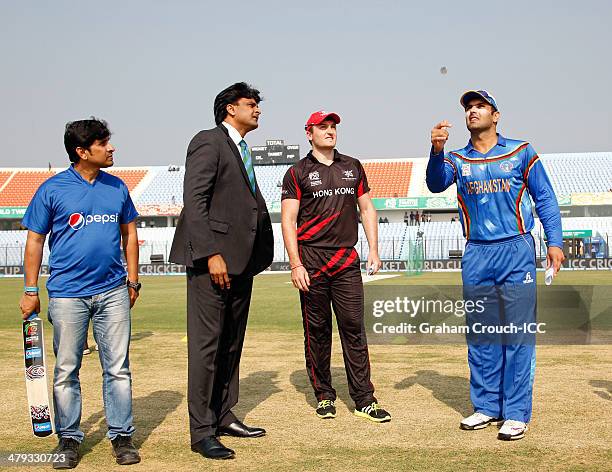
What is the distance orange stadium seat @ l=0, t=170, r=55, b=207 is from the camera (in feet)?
196

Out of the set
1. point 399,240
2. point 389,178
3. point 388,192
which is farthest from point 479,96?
point 389,178

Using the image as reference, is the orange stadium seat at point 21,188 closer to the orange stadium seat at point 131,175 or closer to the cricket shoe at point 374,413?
the orange stadium seat at point 131,175

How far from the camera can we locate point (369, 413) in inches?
225

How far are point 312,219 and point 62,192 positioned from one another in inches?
78.6

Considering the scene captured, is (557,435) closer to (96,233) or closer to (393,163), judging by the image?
(96,233)

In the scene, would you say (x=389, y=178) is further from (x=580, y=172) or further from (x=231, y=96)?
(x=231, y=96)

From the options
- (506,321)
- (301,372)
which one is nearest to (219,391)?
(506,321)

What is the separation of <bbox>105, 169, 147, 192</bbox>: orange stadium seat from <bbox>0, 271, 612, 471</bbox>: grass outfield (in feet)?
179

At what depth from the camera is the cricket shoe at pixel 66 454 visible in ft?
14.8

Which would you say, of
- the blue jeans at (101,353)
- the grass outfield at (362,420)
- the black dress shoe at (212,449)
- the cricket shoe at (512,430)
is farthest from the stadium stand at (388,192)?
the blue jeans at (101,353)

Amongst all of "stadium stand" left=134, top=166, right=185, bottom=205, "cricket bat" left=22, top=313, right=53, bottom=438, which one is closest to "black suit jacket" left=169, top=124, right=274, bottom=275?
"cricket bat" left=22, top=313, right=53, bottom=438

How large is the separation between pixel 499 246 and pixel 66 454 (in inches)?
124

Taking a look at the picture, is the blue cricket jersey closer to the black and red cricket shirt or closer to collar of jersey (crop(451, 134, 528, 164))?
collar of jersey (crop(451, 134, 528, 164))

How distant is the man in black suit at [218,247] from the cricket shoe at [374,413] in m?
0.87
